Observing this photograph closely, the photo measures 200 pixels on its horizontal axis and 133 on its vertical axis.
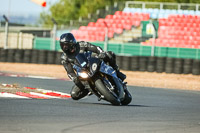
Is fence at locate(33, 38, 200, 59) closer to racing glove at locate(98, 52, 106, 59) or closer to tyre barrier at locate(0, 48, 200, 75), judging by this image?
tyre barrier at locate(0, 48, 200, 75)

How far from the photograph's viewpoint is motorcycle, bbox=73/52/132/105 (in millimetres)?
8977

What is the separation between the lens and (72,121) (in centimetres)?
662

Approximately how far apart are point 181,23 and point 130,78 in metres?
9.30

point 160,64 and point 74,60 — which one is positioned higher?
point 74,60

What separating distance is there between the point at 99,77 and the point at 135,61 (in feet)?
45.2

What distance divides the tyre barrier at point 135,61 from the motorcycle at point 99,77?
1297 cm

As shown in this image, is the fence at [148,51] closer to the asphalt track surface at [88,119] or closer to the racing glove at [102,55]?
the asphalt track surface at [88,119]

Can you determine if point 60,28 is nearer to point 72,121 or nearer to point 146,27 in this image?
point 146,27

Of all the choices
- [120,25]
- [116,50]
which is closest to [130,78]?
[116,50]

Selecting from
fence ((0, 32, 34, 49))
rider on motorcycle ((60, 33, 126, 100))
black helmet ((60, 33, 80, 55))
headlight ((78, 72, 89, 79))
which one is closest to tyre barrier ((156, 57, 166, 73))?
fence ((0, 32, 34, 49))

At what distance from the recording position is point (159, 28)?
28438 millimetres

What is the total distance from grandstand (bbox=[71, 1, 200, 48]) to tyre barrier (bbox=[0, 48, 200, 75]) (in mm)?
4136

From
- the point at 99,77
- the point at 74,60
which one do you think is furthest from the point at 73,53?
the point at 99,77

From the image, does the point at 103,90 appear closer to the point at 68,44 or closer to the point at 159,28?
the point at 68,44
